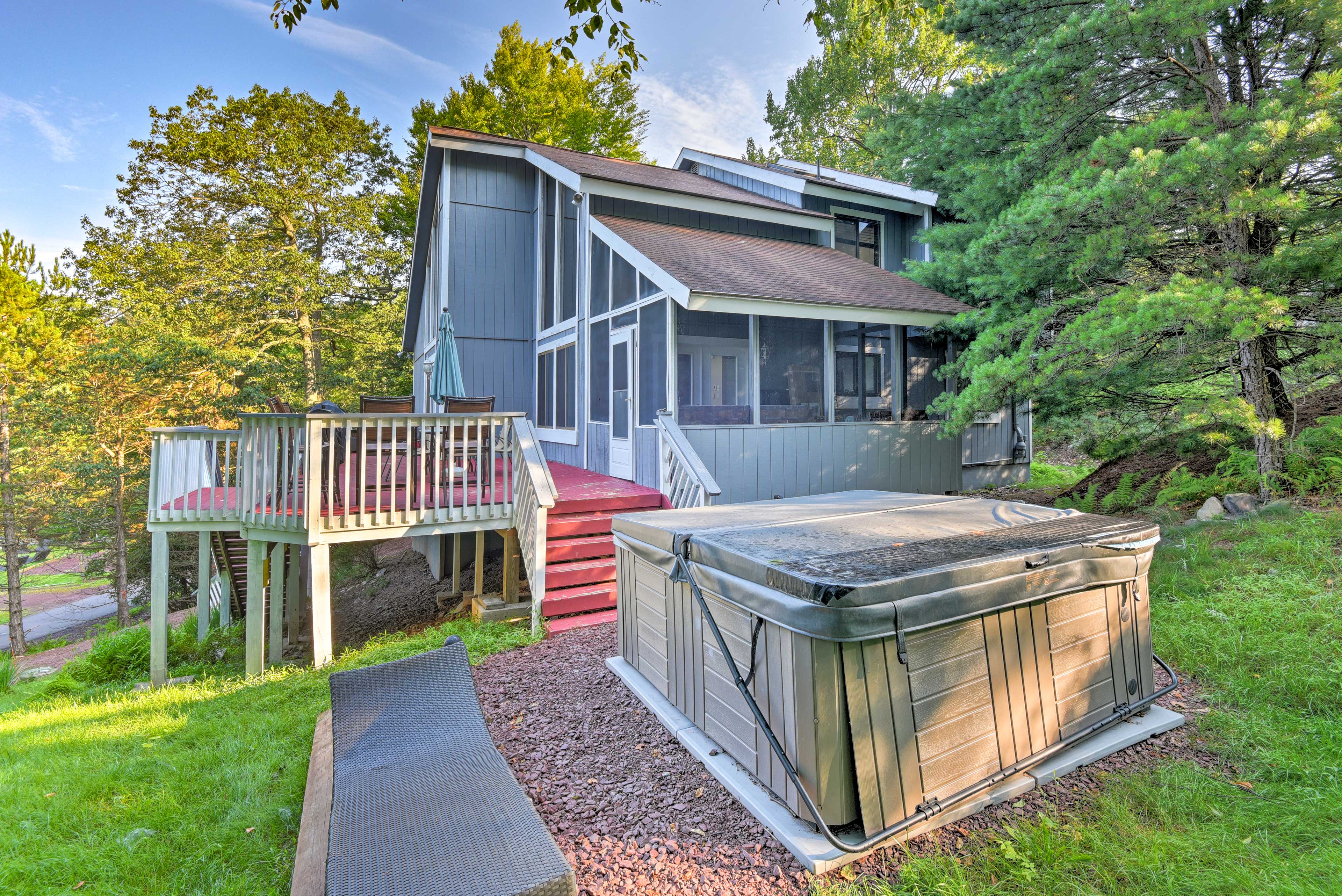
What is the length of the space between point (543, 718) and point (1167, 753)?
3295 mm

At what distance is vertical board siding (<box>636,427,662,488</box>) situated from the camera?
689 cm

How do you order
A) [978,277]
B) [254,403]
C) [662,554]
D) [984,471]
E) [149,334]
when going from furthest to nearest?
1. [254,403]
2. [149,334]
3. [984,471]
4. [978,277]
5. [662,554]

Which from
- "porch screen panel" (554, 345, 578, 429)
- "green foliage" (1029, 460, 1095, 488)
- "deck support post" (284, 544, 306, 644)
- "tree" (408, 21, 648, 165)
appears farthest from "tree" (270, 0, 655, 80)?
"tree" (408, 21, 648, 165)

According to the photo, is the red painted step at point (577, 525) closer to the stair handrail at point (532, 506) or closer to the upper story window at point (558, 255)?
the stair handrail at point (532, 506)

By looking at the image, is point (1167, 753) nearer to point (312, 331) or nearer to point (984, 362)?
point (984, 362)

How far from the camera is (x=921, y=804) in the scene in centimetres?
234

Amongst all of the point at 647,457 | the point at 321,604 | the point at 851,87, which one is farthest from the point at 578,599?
the point at 851,87

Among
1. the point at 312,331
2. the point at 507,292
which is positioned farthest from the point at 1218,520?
the point at 312,331

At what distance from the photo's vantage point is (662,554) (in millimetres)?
3293

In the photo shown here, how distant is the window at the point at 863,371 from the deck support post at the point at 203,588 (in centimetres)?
750

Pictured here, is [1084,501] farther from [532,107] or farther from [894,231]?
[532,107]

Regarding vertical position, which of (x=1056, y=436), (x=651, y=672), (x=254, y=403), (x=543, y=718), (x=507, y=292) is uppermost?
(x=507, y=292)

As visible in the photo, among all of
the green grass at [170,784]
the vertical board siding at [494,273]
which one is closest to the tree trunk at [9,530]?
the vertical board siding at [494,273]

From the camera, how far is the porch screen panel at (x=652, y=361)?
6902 millimetres
